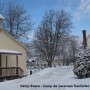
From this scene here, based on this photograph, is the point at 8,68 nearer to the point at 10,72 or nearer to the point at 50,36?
the point at 10,72

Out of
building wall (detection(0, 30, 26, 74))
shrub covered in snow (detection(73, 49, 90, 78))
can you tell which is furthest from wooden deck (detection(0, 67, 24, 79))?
shrub covered in snow (detection(73, 49, 90, 78))

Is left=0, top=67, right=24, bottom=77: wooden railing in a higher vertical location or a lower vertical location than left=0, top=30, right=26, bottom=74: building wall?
lower

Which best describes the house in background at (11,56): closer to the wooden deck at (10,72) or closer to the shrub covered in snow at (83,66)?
the wooden deck at (10,72)

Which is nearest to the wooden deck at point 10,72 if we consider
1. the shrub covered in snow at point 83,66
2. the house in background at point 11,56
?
the house in background at point 11,56

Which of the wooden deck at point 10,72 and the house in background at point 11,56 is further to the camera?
the house in background at point 11,56

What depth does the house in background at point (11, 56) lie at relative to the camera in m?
37.5

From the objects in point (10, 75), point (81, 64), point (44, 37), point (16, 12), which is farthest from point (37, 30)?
point (81, 64)

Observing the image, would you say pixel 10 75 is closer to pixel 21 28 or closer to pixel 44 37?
pixel 21 28

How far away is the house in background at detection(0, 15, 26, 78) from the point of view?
3753cm

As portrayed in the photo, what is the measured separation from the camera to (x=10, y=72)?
37.2 metres

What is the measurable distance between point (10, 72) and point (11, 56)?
4244 mm

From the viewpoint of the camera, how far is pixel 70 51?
103m

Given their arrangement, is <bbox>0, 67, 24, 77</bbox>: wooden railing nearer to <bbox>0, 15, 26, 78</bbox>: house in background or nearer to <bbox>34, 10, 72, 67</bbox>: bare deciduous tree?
<bbox>0, 15, 26, 78</bbox>: house in background

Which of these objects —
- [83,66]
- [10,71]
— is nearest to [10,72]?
[10,71]
